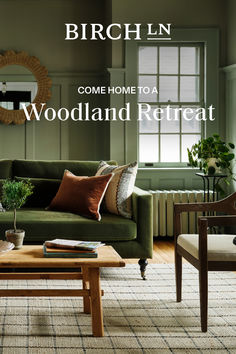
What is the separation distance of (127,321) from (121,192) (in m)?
1.50

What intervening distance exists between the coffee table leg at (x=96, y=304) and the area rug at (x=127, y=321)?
0.05 metres

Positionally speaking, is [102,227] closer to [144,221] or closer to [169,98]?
[144,221]

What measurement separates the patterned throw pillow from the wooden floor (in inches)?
25.5

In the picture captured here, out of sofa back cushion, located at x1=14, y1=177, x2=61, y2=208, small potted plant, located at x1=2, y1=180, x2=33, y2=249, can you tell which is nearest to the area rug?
small potted plant, located at x1=2, y1=180, x2=33, y2=249

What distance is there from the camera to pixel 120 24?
609 centimetres

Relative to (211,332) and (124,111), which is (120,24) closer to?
(124,111)

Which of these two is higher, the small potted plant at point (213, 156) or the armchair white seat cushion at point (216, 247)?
the small potted plant at point (213, 156)

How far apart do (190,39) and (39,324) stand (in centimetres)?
403

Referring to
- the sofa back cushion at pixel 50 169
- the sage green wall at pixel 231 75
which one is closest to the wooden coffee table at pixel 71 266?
the sofa back cushion at pixel 50 169

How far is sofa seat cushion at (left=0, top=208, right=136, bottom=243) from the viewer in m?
4.21

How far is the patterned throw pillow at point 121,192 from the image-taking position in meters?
4.50

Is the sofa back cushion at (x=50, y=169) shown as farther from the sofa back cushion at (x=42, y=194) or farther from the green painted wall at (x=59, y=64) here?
the green painted wall at (x=59, y=64)

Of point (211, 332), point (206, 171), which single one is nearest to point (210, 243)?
point (211, 332)

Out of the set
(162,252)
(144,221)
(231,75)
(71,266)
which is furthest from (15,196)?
(231,75)
